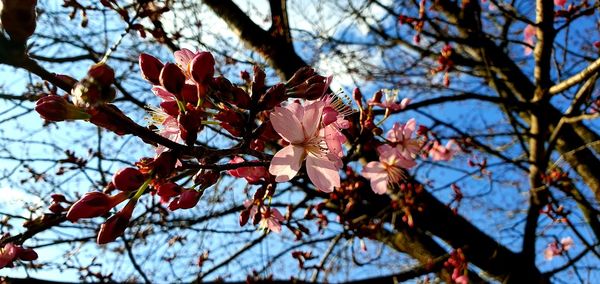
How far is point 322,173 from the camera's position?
112 cm

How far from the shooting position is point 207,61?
A: 0.87 m

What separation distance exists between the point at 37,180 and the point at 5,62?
11.0ft

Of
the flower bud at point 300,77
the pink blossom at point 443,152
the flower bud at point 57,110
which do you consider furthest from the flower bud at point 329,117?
the pink blossom at point 443,152

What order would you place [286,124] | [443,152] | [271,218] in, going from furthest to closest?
[443,152] → [271,218] → [286,124]

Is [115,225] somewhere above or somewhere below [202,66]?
below

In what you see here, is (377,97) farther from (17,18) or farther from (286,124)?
(17,18)

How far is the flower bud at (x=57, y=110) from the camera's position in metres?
0.72

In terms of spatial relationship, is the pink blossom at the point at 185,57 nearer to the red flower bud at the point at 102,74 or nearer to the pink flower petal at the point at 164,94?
the pink flower petal at the point at 164,94

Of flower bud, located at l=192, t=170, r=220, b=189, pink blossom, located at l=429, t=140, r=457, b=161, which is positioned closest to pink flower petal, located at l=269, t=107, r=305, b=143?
flower bud, located at l=192, t=170, r=220, b=189

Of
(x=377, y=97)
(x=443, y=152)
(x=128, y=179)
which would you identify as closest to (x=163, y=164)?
(x=128, y=179)

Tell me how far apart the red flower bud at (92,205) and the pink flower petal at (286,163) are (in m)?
0.35

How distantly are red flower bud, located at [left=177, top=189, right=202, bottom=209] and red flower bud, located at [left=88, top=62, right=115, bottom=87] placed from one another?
0.41 m

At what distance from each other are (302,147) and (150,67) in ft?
1.37

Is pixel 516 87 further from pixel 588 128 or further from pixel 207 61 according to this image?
pixel 207 61
